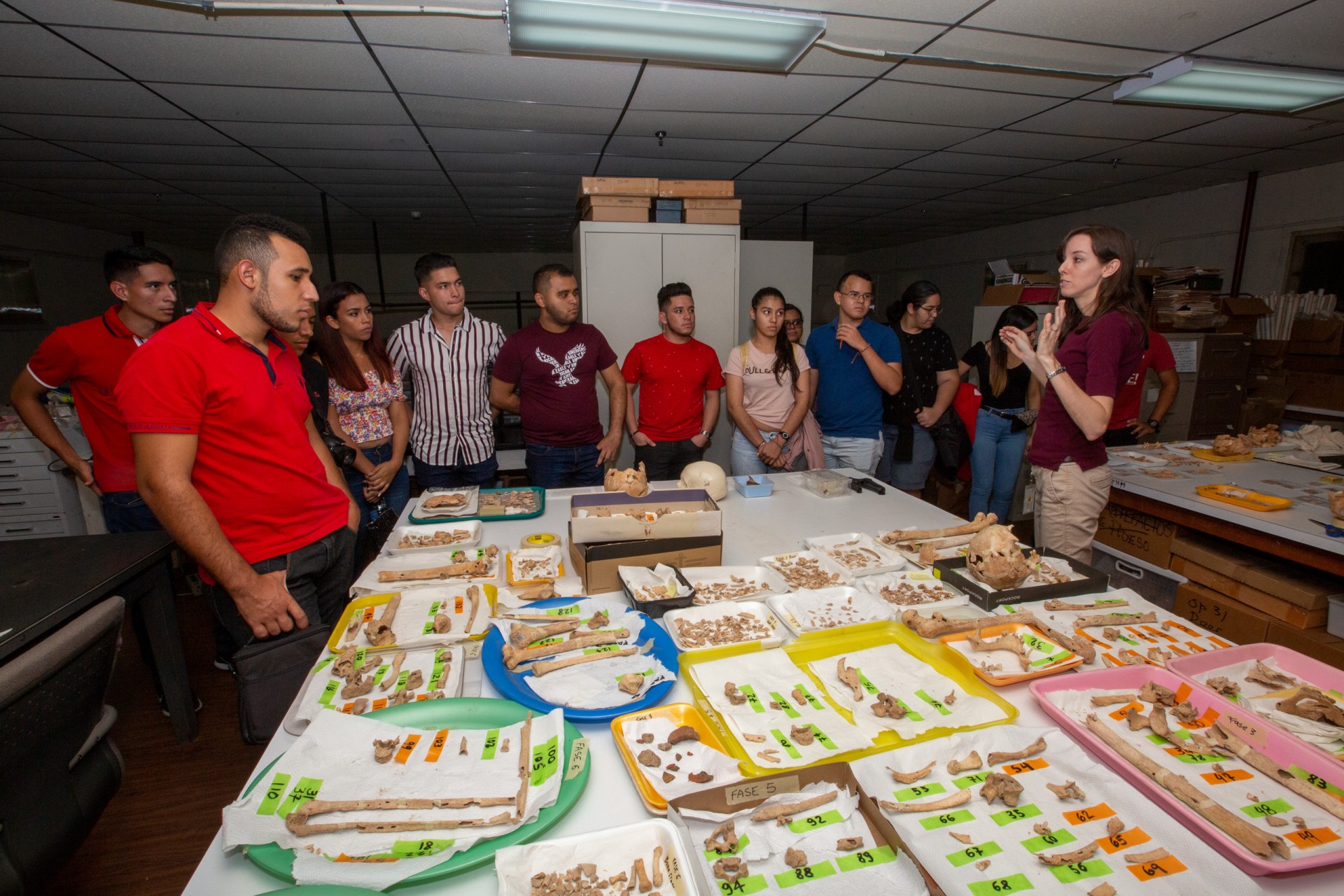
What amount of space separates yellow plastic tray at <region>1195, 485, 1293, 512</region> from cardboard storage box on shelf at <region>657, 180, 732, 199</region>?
2.96m

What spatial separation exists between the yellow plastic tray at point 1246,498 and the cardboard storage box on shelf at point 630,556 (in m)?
2.23

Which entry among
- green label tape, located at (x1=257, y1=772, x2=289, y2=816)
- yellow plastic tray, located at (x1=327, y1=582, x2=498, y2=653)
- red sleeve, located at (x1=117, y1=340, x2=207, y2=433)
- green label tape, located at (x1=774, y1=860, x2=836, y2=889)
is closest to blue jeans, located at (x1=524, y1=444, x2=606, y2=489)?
yellow plastic tray, located at (x1=327, y1=582, x2=498, y2=653)

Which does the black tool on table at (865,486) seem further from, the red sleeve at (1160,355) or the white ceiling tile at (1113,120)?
the white ceiling tile at (1113,120)

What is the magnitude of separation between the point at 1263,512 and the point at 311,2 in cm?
412

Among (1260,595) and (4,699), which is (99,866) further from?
(1260,595)

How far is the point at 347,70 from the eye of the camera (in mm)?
2889

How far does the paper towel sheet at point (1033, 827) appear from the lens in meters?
0.80

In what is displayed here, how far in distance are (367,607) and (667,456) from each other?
2000 mm

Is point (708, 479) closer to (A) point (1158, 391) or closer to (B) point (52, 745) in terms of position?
(B) point (52, 745)

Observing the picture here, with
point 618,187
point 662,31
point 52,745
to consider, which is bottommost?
point 52,745

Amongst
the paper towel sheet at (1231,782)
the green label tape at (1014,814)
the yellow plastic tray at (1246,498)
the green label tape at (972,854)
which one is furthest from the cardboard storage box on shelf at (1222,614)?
the green label tape at (972,854)

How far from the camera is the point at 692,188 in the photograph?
3830 mm

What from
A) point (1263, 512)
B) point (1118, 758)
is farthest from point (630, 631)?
point (1263, 512)

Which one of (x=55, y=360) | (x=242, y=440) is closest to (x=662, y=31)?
(x=242, y=440)
